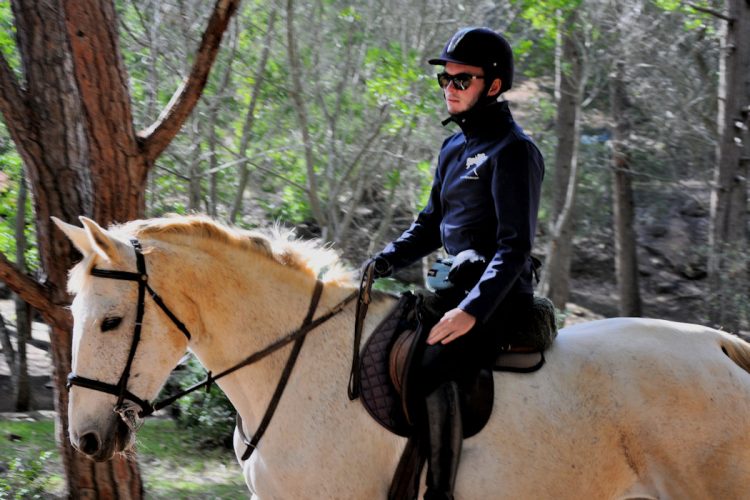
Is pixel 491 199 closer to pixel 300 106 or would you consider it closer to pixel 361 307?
pixel 361 307

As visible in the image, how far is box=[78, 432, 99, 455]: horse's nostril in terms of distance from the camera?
3062 mm

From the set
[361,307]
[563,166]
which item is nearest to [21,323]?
[361,307]

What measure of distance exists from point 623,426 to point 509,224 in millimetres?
1122

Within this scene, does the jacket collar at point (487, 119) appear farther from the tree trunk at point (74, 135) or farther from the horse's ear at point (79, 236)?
the horse's ear at point (79, 236)

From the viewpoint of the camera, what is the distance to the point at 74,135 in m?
4.64

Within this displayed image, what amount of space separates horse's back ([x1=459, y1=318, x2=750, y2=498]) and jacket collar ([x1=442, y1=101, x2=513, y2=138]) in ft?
3.52

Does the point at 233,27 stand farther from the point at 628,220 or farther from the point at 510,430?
the point at 628,220

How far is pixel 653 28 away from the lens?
16.9 metres

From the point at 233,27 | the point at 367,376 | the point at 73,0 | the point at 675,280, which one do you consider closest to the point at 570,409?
the point at 367,376

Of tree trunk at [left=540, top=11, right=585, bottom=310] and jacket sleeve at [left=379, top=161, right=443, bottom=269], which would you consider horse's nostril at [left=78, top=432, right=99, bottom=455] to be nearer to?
jacket sleeve at [left=379, top=161, right=443, bottom=269]

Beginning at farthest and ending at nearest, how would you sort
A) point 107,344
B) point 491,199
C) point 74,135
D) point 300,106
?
point 300,106 < point 74,135 < point 491,199 < point 107,344

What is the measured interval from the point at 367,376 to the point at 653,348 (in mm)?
1410

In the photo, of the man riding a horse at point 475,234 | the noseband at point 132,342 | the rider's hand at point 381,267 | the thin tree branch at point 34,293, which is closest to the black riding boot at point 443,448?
the man riding a horse at point 475,234

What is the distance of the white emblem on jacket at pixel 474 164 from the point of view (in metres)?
3.42
